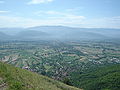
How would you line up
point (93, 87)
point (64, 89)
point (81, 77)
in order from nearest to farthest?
point (64, 89) < point (93, 87) < point (81, 77)

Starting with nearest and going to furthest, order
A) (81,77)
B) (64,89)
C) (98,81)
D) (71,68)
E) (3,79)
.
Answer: (3,79) → (64,89) → (98,81) → (81,77) → (71,68)

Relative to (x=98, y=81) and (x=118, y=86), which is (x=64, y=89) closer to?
(x=118, y=86)

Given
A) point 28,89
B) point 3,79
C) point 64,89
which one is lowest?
point 64,89

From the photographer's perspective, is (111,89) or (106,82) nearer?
(111,89)

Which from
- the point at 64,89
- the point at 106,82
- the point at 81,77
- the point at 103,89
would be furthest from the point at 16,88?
the point at 81,77

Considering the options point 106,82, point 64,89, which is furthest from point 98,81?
point 64,89

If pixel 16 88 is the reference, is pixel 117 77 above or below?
below

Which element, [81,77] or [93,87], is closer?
[93,87]

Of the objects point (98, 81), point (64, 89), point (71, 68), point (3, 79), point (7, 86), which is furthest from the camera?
point (71, 68)

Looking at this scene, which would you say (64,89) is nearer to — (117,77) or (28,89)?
(28,89)
